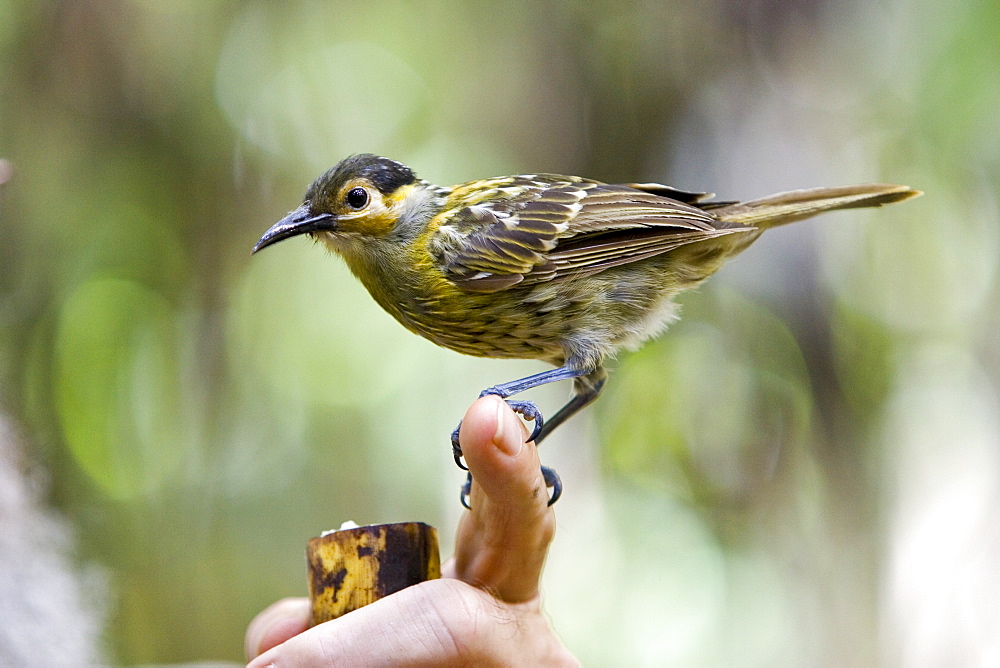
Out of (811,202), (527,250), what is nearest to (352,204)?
(527,250)

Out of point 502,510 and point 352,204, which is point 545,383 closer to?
point 502,510

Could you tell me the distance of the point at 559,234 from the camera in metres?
2.22

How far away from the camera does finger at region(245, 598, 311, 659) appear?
2.08m

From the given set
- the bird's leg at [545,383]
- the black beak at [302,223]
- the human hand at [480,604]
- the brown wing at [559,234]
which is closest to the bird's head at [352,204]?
the black beak at [302,223]

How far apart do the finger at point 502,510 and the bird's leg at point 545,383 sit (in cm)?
9

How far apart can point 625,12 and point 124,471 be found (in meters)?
4.31

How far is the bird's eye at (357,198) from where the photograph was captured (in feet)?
7.02

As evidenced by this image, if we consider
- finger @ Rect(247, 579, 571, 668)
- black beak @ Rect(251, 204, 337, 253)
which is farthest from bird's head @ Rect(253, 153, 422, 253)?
finger @ Rect(247, 579, 571, 668)

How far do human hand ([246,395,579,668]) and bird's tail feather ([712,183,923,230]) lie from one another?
41.0 inches

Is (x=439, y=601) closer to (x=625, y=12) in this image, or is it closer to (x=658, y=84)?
(x=658, y=84)

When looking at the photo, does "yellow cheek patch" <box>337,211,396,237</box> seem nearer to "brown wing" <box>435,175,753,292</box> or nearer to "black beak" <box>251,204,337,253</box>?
"black beak" <box>251,204,337,253</box>

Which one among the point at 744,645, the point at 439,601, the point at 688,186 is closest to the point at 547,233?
the point at 439,601

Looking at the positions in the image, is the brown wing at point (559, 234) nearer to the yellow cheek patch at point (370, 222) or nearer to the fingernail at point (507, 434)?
the yellow cheek patch at point (370, 222)

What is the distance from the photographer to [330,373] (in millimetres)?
5180
